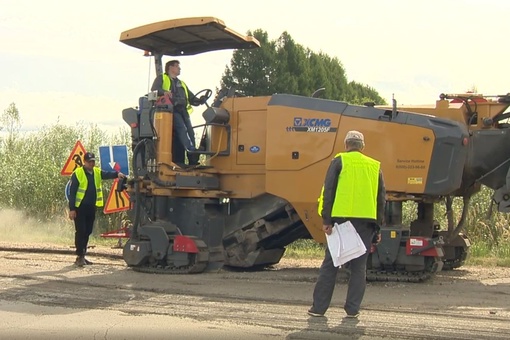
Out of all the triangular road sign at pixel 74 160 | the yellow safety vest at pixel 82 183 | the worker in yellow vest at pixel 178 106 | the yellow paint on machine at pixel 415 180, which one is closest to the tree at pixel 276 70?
the triangular road sign at pixel 74 160

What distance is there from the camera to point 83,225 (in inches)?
469

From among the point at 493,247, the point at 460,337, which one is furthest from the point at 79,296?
the point at 493,247

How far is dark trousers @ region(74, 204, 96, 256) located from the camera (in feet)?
38.4

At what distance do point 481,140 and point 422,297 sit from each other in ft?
8.90

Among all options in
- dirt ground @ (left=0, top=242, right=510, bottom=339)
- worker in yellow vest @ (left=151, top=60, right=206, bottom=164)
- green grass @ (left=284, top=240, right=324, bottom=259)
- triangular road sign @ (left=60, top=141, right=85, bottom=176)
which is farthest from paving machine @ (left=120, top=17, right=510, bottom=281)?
triangular road sign @ (left=60, top=141, right=85, bottom=176)

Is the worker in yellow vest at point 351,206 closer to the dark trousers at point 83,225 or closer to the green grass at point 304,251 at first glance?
the dark trousers at point 83,225

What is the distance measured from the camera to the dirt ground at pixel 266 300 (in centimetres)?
678

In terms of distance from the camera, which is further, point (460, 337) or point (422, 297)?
point (422, 297)

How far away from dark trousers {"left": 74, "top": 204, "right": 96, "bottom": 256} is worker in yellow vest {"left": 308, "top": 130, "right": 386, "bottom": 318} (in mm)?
5444

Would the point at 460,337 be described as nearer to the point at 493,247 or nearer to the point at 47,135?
the point at 493,247

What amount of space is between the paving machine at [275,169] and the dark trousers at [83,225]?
41.4 inches

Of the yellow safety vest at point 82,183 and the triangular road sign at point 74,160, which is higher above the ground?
the triangular road sign at point 74,160

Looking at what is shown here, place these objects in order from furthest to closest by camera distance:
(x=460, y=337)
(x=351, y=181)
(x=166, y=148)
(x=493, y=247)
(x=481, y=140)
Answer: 1. (x=493, y=247)
2. (x=166, y=148)
3. (x=481, y=140)
4. (x=351, y=181)
5. (x=460, y=337)

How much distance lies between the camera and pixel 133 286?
9.42 metres
